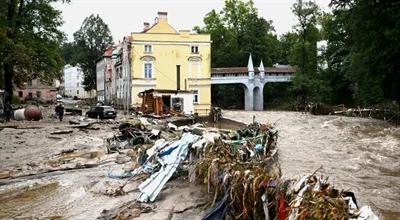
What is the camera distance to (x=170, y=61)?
5369cm

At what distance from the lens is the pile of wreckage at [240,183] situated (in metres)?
6.43

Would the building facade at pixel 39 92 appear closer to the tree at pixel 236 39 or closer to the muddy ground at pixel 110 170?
the tree at pixel 236 39

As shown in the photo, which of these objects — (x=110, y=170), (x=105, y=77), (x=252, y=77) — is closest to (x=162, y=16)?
(x=252, y=77)

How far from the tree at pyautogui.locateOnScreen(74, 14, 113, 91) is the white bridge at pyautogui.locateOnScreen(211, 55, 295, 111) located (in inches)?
1368

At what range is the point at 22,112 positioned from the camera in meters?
36.2

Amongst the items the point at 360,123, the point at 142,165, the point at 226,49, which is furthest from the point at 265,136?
the point at 226,49

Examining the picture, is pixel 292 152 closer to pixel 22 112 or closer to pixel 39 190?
pixel 39 190

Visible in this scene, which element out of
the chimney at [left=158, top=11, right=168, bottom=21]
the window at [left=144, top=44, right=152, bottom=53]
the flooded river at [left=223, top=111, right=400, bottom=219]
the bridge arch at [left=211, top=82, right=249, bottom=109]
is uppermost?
the chimney at [left=158, top=11, right=168, bottom=21]

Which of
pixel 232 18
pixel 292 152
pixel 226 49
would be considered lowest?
pixel 292 152

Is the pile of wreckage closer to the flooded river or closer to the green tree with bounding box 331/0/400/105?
the flooded river

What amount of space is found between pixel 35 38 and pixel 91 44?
54.9 metres

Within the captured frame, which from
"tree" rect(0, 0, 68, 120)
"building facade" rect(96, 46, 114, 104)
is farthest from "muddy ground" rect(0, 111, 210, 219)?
"building facade" rect(96, 46, 114, 104)

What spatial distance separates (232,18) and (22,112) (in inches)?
1959

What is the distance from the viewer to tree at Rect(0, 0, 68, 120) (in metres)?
37.2
